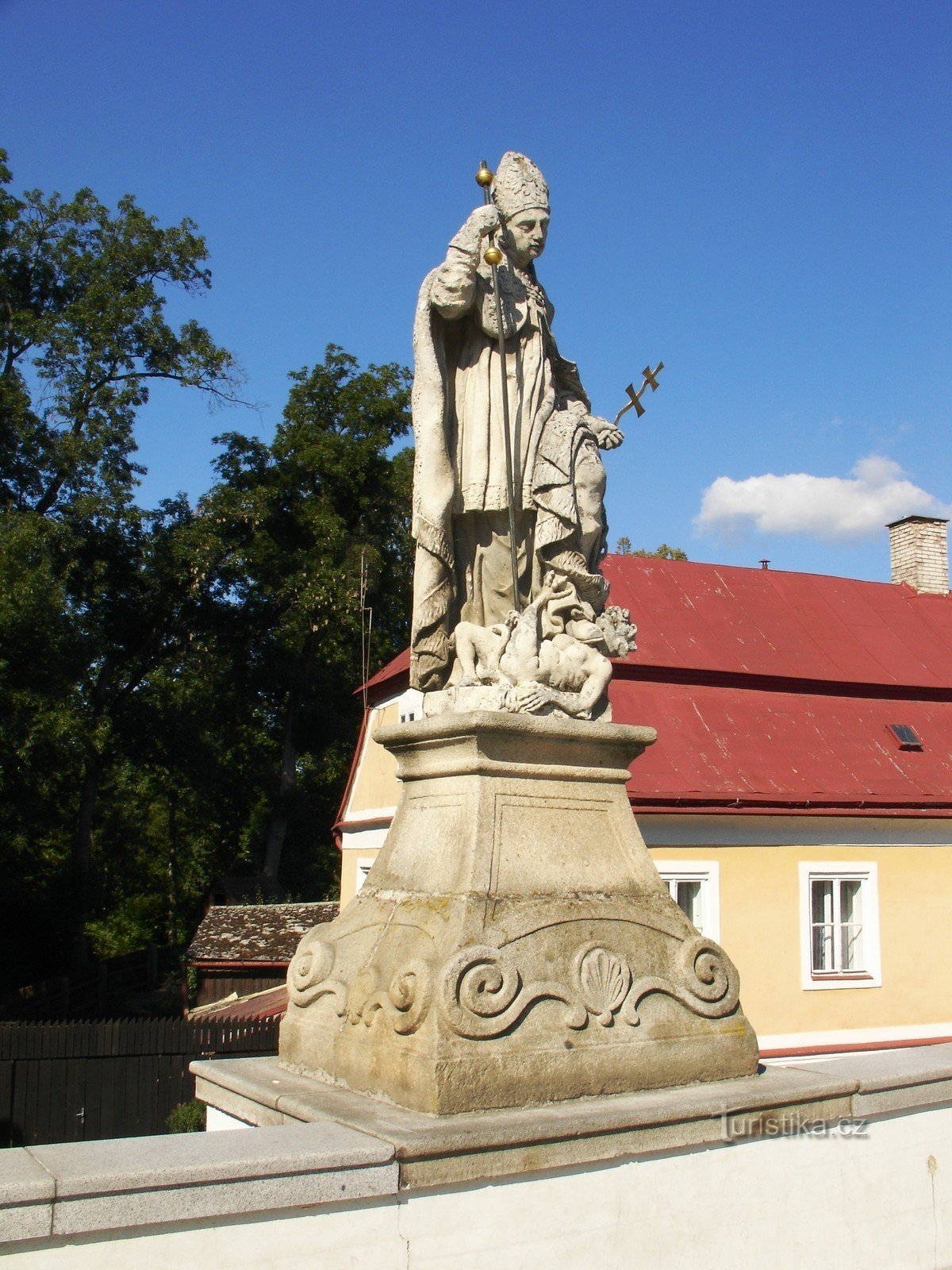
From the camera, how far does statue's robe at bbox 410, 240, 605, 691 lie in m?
4.46

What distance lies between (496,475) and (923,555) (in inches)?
706

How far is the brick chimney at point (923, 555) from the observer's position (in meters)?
20.6

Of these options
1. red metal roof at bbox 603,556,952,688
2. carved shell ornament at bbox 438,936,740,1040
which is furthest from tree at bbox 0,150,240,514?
carved shell ornament at bbox 438,936,740,1040

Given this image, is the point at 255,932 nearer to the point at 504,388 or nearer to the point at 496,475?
the point at 496,475

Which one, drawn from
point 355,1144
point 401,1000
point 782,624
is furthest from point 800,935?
point 355,1144

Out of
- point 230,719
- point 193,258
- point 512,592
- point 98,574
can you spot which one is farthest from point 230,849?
point 512,592

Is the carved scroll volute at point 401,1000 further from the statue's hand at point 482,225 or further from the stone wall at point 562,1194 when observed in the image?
the statue's hand at point 482,225

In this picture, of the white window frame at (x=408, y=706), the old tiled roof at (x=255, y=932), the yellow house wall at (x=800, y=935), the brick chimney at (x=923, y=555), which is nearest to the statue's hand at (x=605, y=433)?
the yellow house wall at (x=800, y=935)

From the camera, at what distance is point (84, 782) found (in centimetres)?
2298

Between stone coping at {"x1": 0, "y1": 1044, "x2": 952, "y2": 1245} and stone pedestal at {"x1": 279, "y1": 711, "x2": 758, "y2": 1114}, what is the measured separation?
0.32 feet

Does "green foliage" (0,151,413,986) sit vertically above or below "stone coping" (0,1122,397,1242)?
above

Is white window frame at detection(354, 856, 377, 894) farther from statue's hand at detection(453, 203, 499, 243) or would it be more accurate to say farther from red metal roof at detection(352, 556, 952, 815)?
statue's hand at detection(453, 203, 499, 243)

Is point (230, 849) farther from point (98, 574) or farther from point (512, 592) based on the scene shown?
point (512, 592)

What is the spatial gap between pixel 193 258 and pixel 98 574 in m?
6.62
